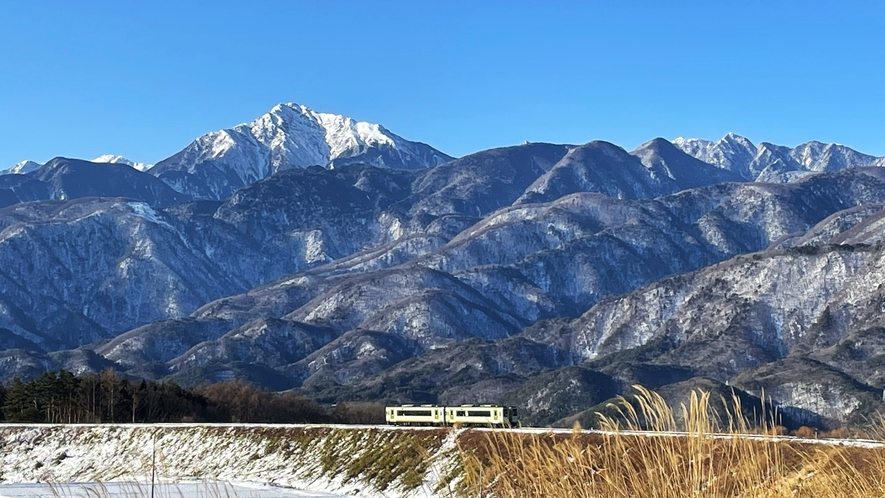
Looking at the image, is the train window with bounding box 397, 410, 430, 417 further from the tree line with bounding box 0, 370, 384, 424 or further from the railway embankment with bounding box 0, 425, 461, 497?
the tree line with bounding box 0, 370, 384, 424

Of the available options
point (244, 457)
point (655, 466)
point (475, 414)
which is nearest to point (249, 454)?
point (244, 457)

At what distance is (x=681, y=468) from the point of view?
9.81 metres

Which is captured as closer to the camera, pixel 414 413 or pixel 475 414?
pixel 475 414

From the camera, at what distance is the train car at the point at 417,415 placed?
95963 millimetres

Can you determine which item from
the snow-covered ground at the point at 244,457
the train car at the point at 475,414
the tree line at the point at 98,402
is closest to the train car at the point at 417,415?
the train car at the point at 475,414

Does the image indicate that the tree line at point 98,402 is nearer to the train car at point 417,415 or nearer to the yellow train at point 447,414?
the train car at point 417,415

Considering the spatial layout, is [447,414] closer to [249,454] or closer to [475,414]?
[475,414]

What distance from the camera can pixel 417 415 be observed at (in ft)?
323

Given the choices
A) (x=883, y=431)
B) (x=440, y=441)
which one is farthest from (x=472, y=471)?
(x=440, y=441)

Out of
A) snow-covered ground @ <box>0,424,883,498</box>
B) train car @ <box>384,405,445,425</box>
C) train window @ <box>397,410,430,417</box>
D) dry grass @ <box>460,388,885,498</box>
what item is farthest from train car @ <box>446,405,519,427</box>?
dry grass @ <box>460,388,885,498</box>

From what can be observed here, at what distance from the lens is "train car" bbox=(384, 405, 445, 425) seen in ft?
315

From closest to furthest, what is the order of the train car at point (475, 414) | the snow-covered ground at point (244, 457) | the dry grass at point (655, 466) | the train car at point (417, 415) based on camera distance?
the dry grass at point (655, 466) → the snow-covered ground at point (244, 457) → the train car at point (475, 414) → the train car at point (417, 415)

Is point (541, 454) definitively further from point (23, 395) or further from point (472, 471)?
point (23, 395)

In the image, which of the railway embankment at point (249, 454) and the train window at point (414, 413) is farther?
the train window at point (414, 413)
